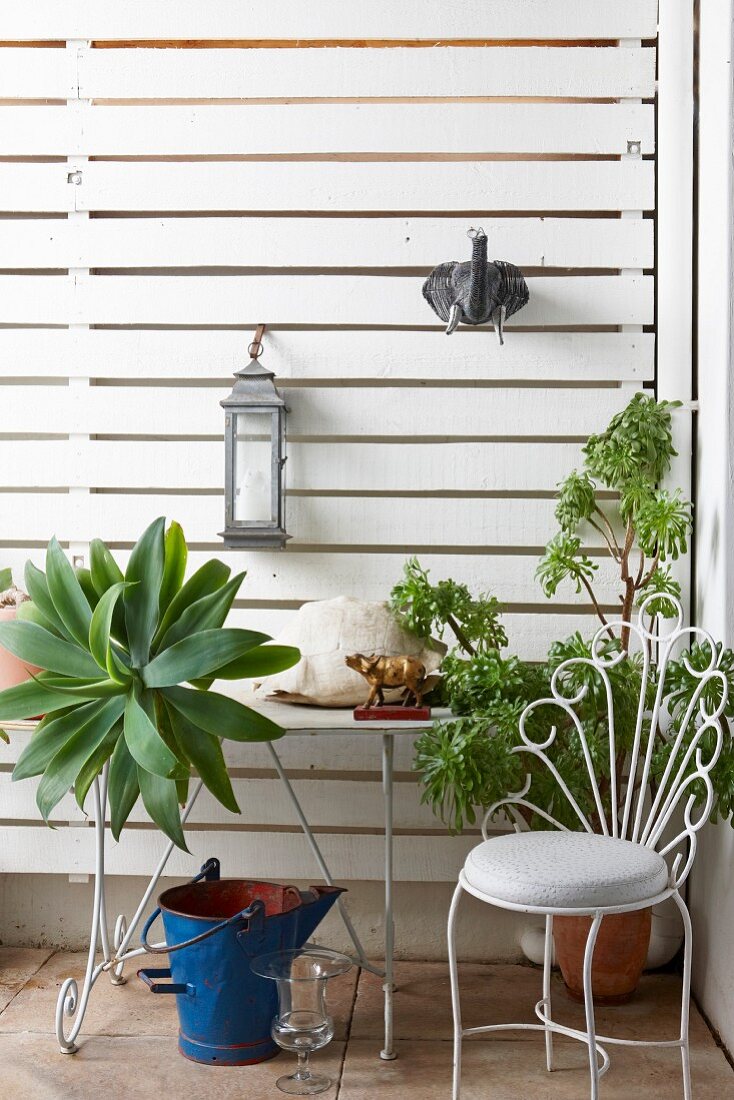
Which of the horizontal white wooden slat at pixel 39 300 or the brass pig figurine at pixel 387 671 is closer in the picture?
the brass pig figurine at pixel 387 671

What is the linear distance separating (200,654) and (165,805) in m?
0.32

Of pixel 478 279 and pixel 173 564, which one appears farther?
pixel 478 279

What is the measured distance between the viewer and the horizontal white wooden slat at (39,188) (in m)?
2.92


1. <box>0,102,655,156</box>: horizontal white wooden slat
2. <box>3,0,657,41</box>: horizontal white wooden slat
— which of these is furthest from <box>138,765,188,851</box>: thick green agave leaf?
<box>3,0,657,41</box>: horizontal white wooden slat

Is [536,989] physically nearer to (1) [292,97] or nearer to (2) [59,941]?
(2) [59,941]

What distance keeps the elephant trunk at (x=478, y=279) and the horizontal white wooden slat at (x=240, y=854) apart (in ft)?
4.66

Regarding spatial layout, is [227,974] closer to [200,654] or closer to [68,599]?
[200,654]

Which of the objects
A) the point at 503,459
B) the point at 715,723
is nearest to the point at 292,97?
the point at 503,459

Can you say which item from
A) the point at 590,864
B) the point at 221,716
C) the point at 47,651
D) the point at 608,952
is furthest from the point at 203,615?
the point at 608,952

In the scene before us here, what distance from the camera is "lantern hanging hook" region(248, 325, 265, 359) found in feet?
9.21

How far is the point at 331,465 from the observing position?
9.48ft

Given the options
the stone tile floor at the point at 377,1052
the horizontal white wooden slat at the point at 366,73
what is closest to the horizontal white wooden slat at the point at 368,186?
the horizontal white wooden slat at the point at 366,73

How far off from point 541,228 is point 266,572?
1205mm

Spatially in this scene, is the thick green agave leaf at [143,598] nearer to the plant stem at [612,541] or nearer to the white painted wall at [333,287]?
the white painted wall at [333,287]
